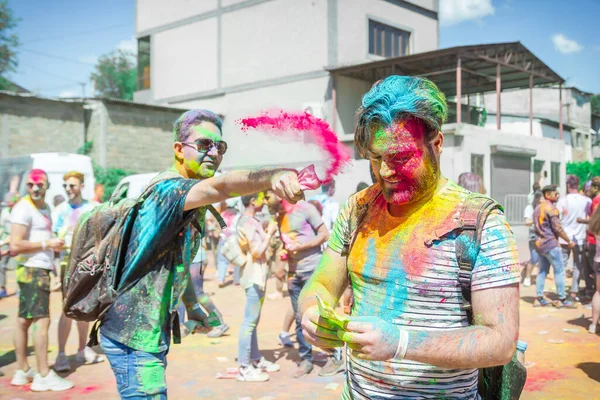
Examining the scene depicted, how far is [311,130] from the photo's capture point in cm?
228

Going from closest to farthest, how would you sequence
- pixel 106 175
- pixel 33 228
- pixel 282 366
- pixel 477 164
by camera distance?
pixel 33 228
pixel 282 366
pixel 477 164
pixel 106 175

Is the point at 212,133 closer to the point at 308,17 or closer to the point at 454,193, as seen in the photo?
the point at 454,193

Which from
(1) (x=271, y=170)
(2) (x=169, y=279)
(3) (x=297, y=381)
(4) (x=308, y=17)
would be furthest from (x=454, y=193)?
(4) (x=308, y=17)

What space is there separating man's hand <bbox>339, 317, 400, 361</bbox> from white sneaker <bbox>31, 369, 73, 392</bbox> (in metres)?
4.94

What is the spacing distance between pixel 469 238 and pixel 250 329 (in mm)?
4384

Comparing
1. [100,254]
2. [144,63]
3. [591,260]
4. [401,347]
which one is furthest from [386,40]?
[401,347]

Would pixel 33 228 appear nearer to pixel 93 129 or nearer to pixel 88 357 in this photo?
pixel 88 357

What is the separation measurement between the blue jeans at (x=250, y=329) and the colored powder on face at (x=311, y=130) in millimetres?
3889

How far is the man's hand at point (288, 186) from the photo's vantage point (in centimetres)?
199

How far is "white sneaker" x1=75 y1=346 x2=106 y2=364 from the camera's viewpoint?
6629 millimetres

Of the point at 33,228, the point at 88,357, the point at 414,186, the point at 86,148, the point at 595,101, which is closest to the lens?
the point at 414,186

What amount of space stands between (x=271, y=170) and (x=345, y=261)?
1.54ft

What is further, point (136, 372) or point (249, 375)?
point (249, 375)

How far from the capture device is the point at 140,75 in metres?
32.0
